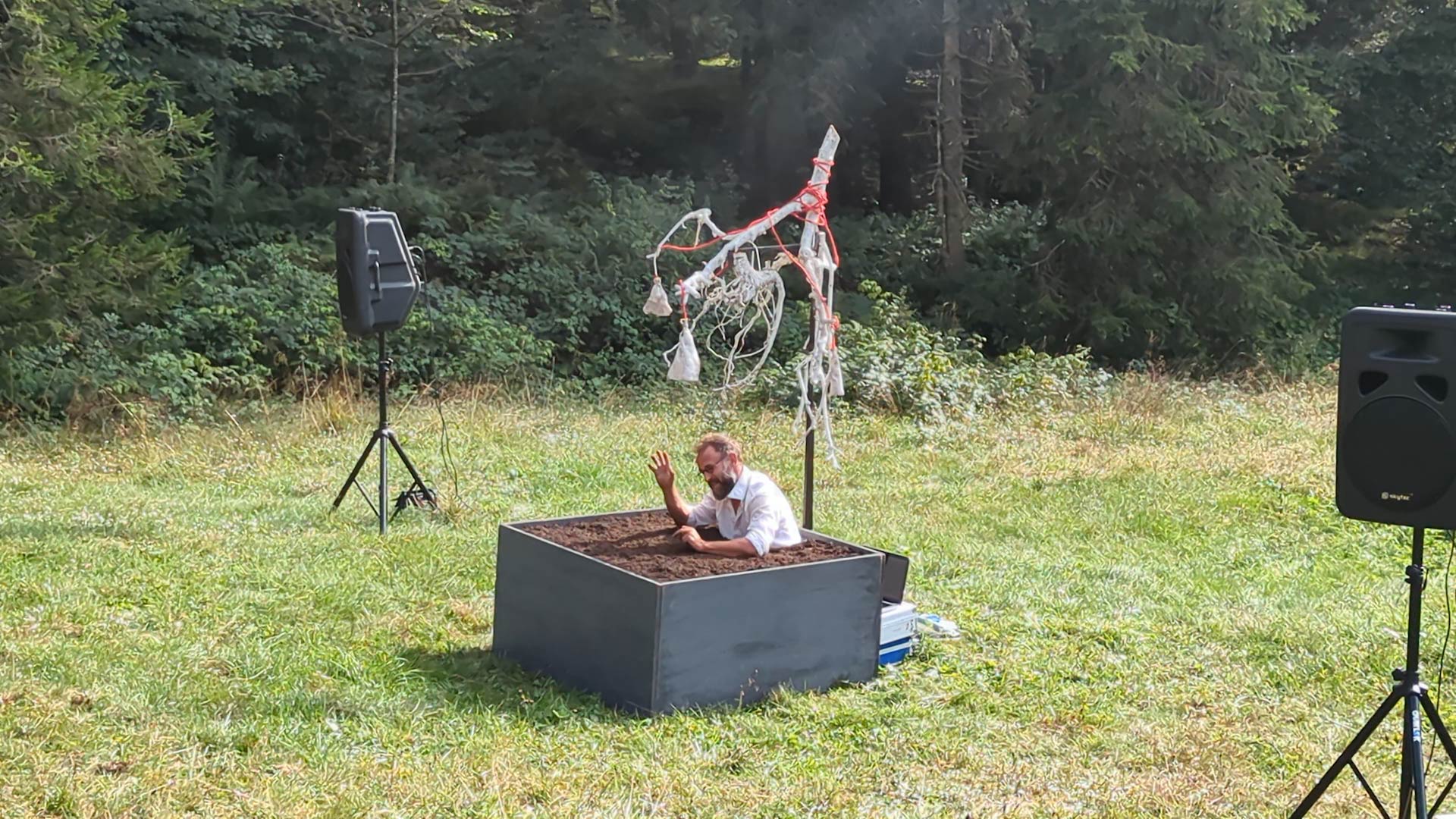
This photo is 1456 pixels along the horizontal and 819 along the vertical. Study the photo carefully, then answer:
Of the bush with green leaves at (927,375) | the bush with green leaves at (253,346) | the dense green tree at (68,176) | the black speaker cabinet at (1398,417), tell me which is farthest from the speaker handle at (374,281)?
the black speaker cabinet at (1398,417)

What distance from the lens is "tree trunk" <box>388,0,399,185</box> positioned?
15.1 m

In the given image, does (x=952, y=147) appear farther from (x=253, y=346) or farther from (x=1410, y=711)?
(x=1410, y=711)

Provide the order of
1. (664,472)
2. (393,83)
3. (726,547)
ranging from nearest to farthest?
→ (726,547), (664,472), (393,83)

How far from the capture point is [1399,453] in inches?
137

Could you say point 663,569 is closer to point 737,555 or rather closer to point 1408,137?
point 737,555

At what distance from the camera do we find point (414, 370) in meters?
13.6

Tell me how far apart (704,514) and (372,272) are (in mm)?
2930

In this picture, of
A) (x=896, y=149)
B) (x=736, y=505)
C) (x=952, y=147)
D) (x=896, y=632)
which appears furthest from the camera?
(x=896, y=149)

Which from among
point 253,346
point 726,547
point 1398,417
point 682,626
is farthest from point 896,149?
point 1398,417

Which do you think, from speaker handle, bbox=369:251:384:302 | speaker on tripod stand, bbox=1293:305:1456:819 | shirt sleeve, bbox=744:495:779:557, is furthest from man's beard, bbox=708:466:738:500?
speaker handle, bbox=369:251:384:302

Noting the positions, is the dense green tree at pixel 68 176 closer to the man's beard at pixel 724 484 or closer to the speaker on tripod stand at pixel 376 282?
the speaker on tripod stand at pixel 376 282

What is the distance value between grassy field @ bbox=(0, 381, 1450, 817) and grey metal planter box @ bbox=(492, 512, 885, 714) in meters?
0.11

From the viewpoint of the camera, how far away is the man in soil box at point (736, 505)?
502 centimetres

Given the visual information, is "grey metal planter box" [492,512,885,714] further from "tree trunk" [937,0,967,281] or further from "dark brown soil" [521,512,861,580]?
"tree trunk" [937,0,967,281]
